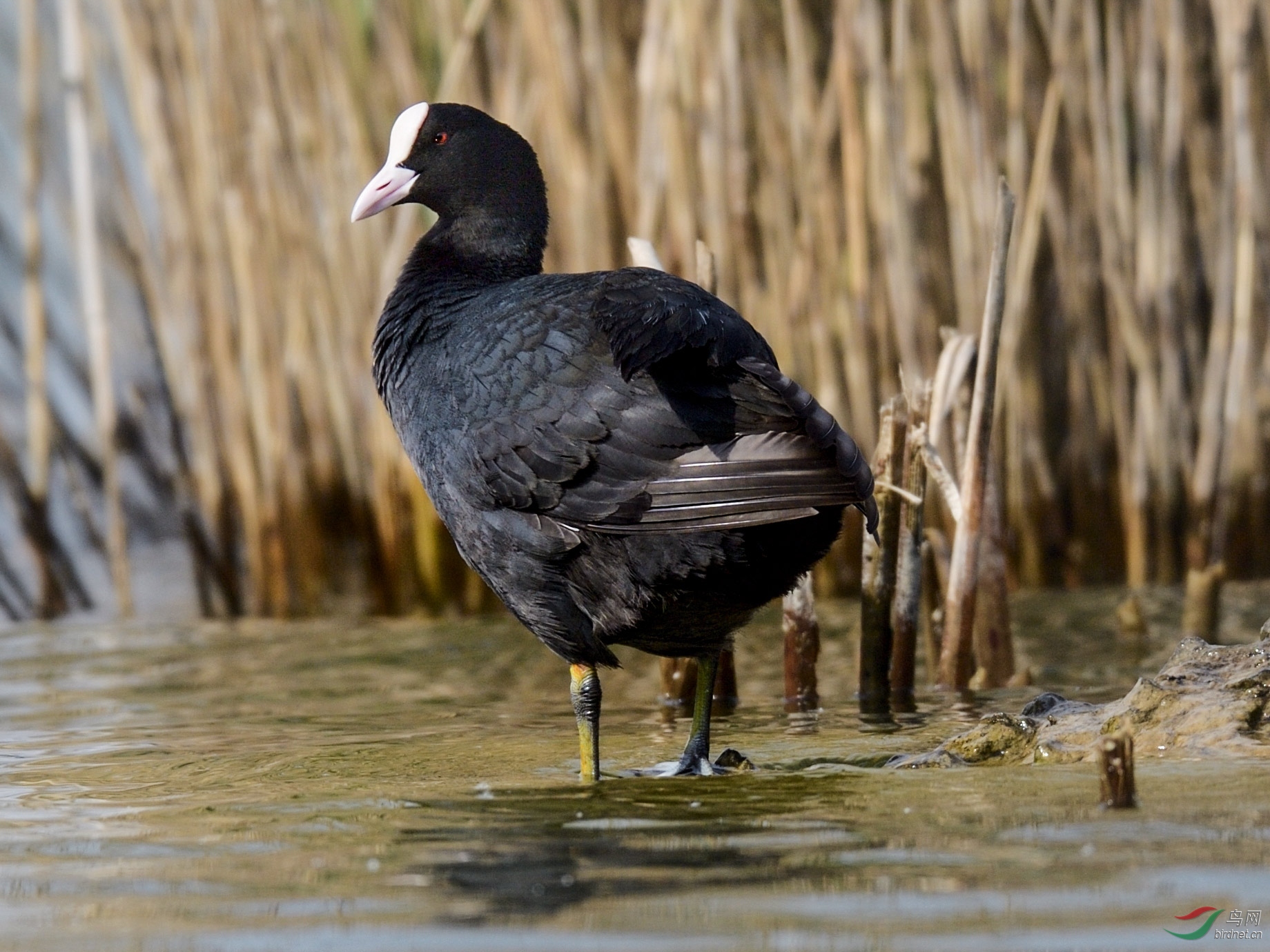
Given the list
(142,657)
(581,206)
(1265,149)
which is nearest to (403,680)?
(142,657)

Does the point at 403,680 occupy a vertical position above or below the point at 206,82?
below

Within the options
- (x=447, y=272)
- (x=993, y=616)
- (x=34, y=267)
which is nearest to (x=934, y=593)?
(x=993, y=616)

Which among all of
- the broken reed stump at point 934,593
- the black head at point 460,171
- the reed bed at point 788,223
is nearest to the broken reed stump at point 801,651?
the broken reed stump at point 934,593

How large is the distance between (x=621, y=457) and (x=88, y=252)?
131 inches

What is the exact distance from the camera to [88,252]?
5648mm

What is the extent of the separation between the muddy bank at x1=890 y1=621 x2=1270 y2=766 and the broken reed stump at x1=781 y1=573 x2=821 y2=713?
831 millimetres

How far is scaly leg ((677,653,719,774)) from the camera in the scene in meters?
3.12

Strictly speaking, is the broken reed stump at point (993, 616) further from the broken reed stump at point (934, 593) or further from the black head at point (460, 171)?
the black head at point (460, 171)

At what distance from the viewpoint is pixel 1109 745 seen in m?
2.37

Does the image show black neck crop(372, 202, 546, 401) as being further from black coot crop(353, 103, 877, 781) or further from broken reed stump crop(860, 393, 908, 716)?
broken reed stump crop(860, 393, 908, 716)

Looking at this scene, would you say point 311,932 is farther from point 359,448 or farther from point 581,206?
point 359,448

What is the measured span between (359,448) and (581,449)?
2.84m

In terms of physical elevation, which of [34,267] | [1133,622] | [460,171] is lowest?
[1133,622]

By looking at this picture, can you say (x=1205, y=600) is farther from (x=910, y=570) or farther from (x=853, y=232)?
(x=853, y=232)
